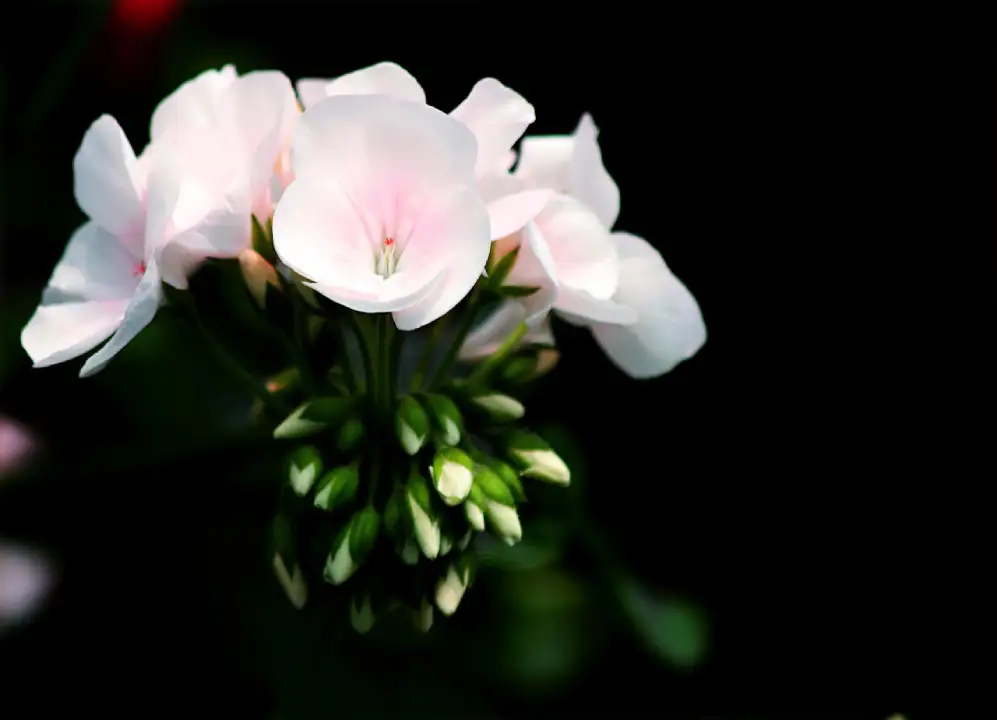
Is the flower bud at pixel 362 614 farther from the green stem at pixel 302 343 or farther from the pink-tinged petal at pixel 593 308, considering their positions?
the pink-tinged petal at pixel 593 308

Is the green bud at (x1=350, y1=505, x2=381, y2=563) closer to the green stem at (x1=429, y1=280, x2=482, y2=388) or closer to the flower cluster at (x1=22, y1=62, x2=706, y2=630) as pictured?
the flower cluster at (x1=22, y1=62, x2=706, y2=630)

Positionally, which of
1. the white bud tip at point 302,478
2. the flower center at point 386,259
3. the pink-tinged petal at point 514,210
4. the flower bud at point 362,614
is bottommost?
the flower bud at point 362,614

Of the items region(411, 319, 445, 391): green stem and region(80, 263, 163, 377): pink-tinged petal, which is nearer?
region(80, 263, 163, 377): pink-tinged petal

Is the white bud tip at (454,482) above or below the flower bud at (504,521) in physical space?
above

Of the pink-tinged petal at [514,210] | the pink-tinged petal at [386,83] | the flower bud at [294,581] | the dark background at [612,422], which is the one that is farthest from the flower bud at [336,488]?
the dark background at [612,422]

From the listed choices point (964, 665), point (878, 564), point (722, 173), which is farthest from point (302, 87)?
point (964, 665)

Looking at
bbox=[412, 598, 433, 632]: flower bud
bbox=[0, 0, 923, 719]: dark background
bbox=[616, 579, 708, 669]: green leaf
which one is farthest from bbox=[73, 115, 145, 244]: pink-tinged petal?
bbox=[616, 579, 708, 669]: green leaf
